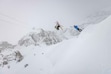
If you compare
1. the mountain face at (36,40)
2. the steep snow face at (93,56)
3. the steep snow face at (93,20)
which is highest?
the steep snow face at (93,56)

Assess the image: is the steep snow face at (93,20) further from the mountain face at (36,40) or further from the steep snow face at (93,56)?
the steep snow face at (93,56)

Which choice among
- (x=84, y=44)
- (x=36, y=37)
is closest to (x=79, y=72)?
(x=84, y=44)

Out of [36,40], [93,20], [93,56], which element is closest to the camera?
[93,56]

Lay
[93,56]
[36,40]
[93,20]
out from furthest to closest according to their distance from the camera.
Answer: [93,20] → [36,40] → [93,56]

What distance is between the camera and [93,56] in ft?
32.4

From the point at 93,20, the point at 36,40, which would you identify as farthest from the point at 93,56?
the point at 93,20

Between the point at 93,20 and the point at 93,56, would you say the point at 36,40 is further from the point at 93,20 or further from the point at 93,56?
the point at 93,20

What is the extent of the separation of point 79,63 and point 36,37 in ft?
197

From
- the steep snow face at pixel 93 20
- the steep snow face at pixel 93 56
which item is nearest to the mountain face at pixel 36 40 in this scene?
the steep snow face at pixel 93 20

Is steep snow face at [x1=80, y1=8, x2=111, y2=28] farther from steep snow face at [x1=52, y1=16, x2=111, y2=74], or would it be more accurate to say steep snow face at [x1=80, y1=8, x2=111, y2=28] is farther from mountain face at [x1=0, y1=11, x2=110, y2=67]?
steep snow face at [x1=52, y1=16, x2=111, y2=74]

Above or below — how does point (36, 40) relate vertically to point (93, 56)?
below

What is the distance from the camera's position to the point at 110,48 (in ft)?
29.7

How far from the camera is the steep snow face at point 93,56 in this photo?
875 cm

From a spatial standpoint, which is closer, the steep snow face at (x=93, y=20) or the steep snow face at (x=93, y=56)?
the steep snow face at (x=93, y=56)
